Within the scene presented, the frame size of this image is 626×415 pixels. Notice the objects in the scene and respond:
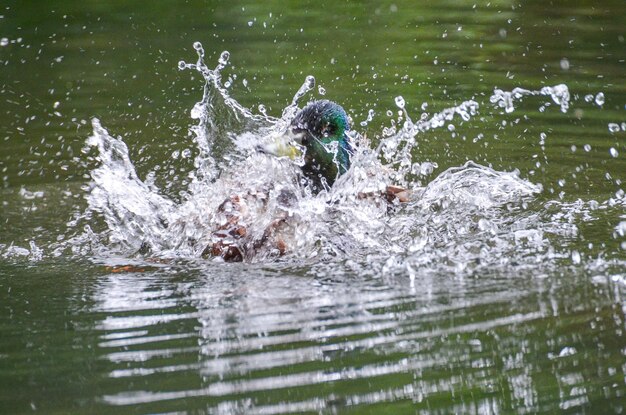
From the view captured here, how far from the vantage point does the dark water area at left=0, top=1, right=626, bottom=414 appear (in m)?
3.61

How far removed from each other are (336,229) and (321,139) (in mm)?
757

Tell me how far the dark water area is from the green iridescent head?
426 millimetres

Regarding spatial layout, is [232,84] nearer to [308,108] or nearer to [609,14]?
[308,108]

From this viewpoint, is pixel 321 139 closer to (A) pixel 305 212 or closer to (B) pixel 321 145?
(B) pixel 321 145

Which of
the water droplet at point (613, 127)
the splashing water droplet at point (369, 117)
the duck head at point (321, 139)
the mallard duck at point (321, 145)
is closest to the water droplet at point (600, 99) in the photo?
the water droplet at point (613, 127)

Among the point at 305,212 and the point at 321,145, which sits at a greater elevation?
the point at 321,145

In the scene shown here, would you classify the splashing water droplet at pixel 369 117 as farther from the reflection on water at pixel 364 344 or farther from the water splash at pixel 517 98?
the reflection on water at pixel 364 344

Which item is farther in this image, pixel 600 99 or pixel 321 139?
pixel 600 99

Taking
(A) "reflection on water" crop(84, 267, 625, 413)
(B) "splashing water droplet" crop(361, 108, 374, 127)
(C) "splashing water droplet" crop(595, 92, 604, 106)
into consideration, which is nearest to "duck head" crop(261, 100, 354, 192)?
(A) "reflection on water" crop(84, 267, 625, 413)

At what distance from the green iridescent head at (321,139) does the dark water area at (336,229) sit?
426 mm

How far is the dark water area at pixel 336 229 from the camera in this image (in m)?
3.61

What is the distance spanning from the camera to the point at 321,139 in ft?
19.9

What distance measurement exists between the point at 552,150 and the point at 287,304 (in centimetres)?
328

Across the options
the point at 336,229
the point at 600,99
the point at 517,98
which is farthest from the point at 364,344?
the point at 517,98
